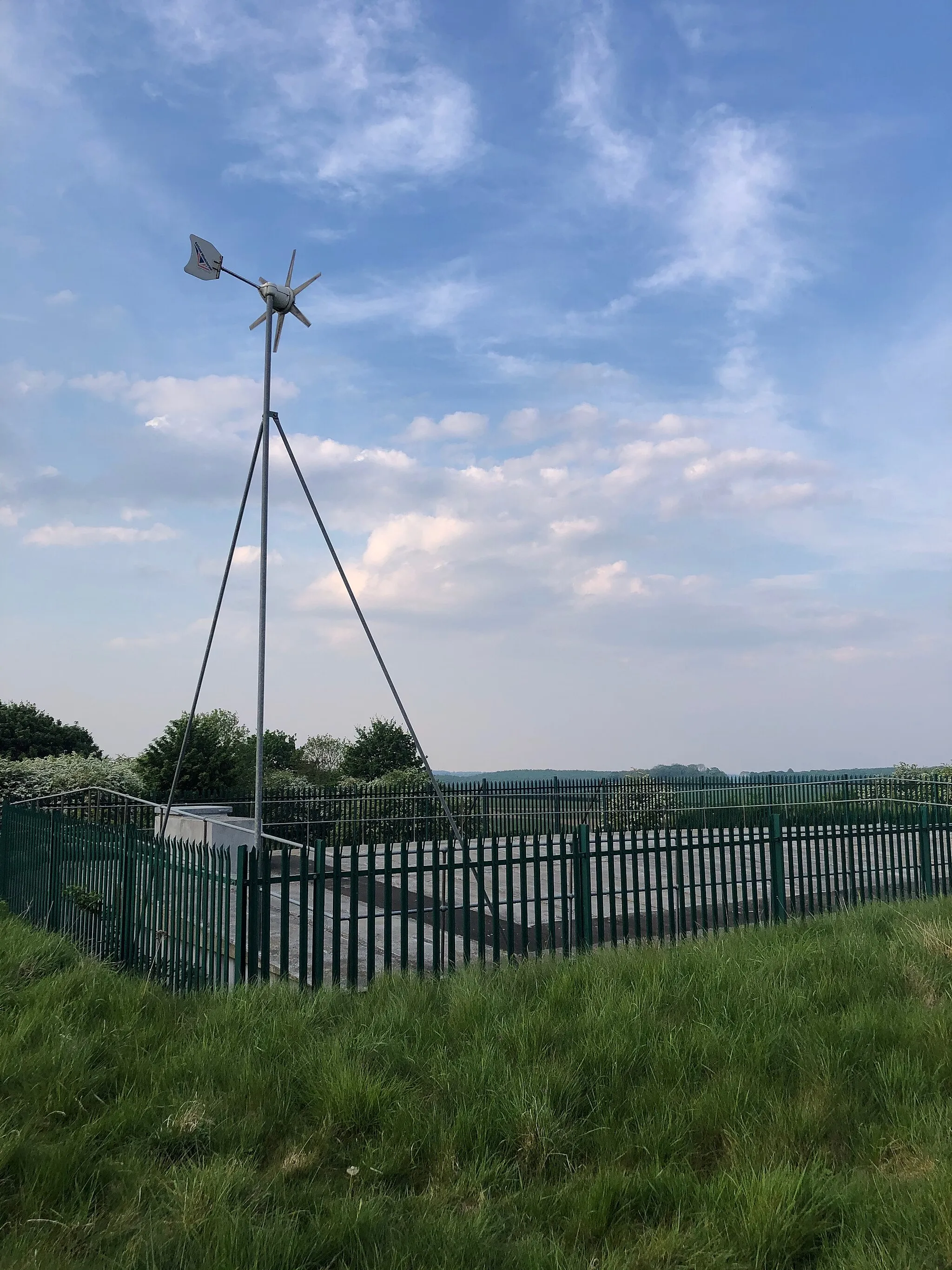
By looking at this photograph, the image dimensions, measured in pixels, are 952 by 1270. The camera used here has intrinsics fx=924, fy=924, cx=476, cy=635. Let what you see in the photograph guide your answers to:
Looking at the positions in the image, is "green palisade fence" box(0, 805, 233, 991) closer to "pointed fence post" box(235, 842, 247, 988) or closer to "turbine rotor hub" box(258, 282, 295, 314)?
"pointed fence post" box(235, 842, 247, 988)

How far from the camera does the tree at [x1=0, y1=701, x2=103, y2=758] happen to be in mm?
29766

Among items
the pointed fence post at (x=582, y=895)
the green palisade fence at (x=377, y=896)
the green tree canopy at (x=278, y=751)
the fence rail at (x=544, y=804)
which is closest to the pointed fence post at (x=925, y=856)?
the green palisade fence at (x=377, y=896)

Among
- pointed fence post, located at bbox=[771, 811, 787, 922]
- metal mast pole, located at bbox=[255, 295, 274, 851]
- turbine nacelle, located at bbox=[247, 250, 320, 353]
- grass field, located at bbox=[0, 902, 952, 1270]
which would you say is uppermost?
turbine nacelle, located at bbox=[247, 250, 320, 353]

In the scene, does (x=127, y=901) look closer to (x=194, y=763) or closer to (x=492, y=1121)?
(x=492, y=1121)

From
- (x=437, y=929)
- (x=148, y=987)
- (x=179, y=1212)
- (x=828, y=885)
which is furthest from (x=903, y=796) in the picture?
(x=179, y=1212)

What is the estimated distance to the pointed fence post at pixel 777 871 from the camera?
1134 centimetres

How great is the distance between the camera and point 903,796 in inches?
1153

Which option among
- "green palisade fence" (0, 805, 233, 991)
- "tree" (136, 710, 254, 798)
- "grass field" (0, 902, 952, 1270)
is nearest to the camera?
"grass field" (0, 902, 952, 1270)

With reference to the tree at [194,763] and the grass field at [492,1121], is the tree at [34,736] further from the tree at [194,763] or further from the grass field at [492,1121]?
the grass field at [492,1121]

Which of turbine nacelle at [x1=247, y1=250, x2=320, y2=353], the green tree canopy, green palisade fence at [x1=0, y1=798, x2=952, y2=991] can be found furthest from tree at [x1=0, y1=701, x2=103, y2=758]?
turbine nacelle at [x1=247, y1=250, x2=320, y2=353]

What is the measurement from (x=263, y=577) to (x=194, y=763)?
53.6 feet

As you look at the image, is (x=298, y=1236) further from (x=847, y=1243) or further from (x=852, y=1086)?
(x=852, y=1086)

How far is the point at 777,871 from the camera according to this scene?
37.6 ft

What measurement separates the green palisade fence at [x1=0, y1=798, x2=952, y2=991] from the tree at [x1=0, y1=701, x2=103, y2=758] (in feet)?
58.4
